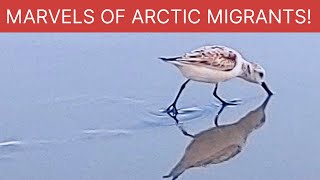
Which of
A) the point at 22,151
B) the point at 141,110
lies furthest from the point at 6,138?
the point at 141,110

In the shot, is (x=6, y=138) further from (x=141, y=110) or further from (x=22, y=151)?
(x=141, y=110)

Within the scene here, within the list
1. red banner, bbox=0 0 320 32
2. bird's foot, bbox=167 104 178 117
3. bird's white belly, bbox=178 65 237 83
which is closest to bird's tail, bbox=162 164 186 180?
bird's foot, bbox=167 104 178 117

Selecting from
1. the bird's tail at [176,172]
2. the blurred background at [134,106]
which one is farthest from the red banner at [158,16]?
the bird's tail at [176,172]

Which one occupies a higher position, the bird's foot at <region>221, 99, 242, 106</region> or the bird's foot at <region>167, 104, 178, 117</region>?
the bird's foot at <region>221, 99, 242, 106</region>

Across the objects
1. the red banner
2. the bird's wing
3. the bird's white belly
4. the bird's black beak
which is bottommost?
the bird's black beak

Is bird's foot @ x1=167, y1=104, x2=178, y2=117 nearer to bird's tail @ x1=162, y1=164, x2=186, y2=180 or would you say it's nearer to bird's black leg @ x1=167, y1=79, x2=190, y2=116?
bird's black leg @ x1=167, y1=79, x2=190, y2=116

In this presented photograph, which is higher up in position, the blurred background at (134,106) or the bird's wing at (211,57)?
the bird's wing at (211,57)

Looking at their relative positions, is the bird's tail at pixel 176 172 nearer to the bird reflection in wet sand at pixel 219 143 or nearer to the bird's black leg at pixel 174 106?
the bird reflection in wet sand at pixel 219 143
